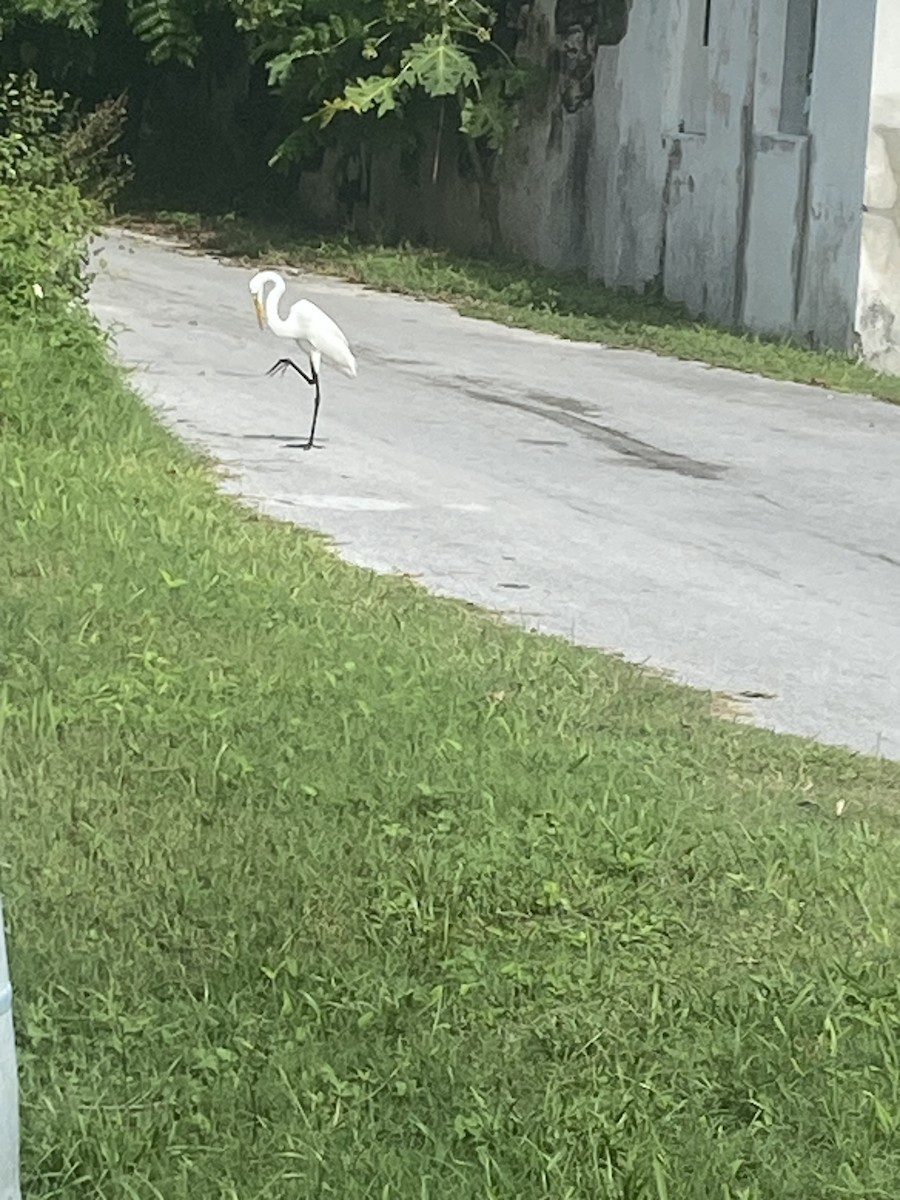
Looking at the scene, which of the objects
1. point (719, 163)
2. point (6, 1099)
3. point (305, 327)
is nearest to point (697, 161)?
point (719, 163)

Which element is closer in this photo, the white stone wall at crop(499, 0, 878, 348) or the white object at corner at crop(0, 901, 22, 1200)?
the white object at corner at crop(0, 901, 22, 1200)

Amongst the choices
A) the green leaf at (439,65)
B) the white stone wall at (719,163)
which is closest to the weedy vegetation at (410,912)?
the white stone wall at (719,163)

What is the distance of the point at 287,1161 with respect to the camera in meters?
3.88

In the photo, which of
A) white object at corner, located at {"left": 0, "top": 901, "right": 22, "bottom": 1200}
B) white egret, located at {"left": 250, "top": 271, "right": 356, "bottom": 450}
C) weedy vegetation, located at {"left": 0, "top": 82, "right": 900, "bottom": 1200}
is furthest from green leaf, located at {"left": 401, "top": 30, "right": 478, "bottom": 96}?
white object at corner, located at {"left": 0, "top": 901, "right": 22, "bottom": 1200}

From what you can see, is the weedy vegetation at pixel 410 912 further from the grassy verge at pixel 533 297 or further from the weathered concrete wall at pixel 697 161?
the weathered concrete wall at pixel 697 161

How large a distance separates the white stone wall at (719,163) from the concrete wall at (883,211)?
7 centimetres

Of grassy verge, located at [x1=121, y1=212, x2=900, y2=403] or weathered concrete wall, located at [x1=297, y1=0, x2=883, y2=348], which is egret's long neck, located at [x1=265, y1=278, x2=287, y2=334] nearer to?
grassy verge, located at [x1=121, y1=212, x2=900, y2=403]

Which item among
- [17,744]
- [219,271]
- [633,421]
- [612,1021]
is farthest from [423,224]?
[612,1021]

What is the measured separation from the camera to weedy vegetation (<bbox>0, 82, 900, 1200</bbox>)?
156 inches

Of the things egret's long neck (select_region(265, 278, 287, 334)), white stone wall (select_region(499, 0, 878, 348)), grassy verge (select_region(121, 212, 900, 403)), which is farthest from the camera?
white stone wall (select_region(499, 0, 878, 348))

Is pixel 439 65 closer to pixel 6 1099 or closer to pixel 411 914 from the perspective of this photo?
pixel 411 914

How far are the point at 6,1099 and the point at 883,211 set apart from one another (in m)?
13.3

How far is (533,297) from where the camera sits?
18141 mm

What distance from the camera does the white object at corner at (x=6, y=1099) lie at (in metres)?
2.86
